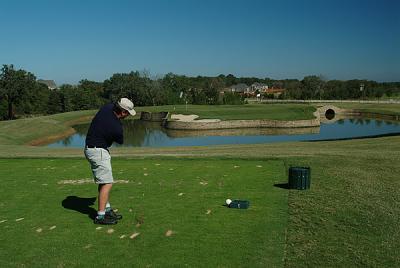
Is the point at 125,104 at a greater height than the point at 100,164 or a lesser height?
greater

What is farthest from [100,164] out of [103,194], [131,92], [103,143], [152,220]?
[131,92]

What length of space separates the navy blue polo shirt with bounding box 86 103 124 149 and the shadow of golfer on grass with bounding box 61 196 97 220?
5.03ft

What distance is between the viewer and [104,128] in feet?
25.1

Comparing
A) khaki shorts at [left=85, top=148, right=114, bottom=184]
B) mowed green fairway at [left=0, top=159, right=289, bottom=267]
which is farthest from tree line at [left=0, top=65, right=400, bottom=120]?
khaki shorts at [left=85, top=148, right=114, bottom=184]

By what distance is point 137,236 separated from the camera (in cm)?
705

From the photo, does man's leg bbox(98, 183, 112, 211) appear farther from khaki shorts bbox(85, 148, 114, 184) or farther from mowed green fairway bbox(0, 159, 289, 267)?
Answer: mowed green fairway bbox(0, 159, 289, 267)

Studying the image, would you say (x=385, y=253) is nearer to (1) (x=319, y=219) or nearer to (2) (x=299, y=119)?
(1) (x=319, y=219)

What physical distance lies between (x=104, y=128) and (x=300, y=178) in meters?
4.68

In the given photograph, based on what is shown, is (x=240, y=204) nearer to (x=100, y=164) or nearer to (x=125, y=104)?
(x=100, y=164)

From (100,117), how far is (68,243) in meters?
2.23

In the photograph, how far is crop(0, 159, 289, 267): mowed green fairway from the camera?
20.3 feet

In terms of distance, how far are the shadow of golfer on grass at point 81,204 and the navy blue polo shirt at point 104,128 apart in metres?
1.53

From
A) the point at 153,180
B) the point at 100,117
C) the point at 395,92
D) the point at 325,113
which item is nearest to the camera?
the point at 100,117

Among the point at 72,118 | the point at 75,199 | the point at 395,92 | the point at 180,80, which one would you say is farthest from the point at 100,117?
the point at 395,92
